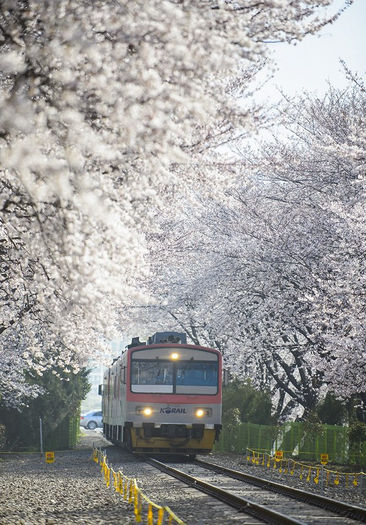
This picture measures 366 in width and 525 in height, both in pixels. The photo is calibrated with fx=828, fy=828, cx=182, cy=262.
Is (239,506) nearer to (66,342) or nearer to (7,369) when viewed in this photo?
(66,342)

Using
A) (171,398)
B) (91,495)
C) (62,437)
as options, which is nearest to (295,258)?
(171,398)

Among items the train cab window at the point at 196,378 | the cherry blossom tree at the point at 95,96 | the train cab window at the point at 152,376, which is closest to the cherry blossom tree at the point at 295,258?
the train cab window at the point at 196,378

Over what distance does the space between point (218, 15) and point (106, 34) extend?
103cm

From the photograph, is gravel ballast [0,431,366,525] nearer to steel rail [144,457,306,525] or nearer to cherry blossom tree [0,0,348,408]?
steel rail [144,457,306,525]

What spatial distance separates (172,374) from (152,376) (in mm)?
547

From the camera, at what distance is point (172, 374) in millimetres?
22484

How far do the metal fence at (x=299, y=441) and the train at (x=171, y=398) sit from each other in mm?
3205

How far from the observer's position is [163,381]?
73.7ft

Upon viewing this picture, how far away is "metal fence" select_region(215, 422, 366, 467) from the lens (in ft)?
73.7

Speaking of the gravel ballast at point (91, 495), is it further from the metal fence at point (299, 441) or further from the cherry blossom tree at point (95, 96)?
the cherry blossom tree at point (95, 96)

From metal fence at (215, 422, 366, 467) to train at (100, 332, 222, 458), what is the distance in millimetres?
3205

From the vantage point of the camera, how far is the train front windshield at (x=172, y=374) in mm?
22375

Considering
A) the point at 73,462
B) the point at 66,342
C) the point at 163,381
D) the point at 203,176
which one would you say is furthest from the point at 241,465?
the point at 203,176

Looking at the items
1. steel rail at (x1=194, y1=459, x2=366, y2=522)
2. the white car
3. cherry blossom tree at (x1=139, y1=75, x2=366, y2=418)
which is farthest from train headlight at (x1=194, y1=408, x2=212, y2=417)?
the white car
